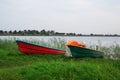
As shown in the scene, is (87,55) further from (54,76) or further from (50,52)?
(54,76)

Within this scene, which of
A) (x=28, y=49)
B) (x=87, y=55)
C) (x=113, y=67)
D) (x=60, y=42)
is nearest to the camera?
(x=113, y=67)

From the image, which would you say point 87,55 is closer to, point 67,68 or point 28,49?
point 28,49

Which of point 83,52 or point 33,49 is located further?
point 33,49

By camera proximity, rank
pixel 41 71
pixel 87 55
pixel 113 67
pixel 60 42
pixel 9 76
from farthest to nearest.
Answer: pixel 60 42 < pixel 87 55 < pixel 113 67 < pixel 41 71 < pixel 9 76

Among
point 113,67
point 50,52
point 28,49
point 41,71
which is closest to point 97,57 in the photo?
point 50,52

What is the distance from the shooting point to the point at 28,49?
1425cm

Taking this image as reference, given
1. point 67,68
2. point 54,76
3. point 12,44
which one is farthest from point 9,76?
point 12,44

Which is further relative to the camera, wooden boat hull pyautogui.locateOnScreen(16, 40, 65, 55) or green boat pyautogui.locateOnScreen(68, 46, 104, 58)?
wooden boat hull pyautogui.locateOnScreen(16, 40, 65, 55)

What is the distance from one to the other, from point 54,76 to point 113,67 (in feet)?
6.70

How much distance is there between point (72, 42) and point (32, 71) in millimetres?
6972

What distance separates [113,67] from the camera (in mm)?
7699

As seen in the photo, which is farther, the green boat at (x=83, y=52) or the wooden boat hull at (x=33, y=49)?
the wooden boat hull at (x=33, y=49)

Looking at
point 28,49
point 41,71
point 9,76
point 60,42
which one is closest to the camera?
point 9,76

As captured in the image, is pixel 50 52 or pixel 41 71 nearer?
pixel 41 71
